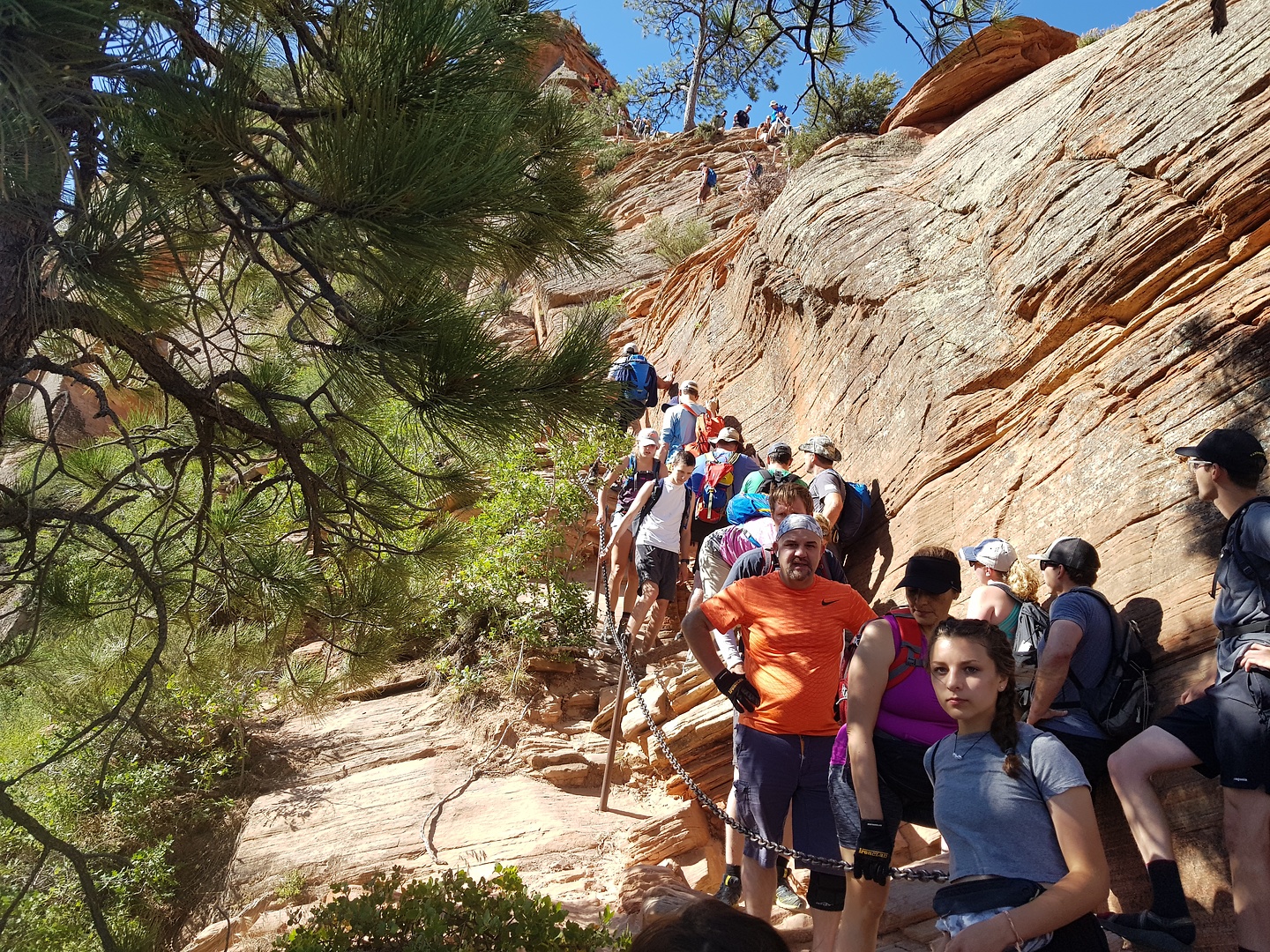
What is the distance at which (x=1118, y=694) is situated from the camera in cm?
391

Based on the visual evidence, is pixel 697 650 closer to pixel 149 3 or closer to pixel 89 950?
pixel 149 3

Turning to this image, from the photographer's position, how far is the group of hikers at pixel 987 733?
8.84ft

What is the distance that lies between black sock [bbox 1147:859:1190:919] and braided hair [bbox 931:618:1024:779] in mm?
1131

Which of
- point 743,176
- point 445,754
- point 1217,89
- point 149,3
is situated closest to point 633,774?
point 445,754

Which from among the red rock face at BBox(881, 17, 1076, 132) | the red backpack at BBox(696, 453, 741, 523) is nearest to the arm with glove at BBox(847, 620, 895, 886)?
the red backpack at BBox(696, 453, 741, 523)

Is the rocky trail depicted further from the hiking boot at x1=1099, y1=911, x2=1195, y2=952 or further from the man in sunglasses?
the man in sunglasses

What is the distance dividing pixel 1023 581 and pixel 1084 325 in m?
2.40

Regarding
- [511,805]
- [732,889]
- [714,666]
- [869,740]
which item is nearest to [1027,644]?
[869,740]

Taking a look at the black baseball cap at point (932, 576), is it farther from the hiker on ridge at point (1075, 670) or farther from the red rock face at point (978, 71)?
the red rock face at point (978, 71)

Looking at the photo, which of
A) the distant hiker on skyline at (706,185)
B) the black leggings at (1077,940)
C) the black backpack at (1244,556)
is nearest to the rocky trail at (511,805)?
the black leggings at (1077,940)

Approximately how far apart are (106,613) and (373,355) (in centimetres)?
231

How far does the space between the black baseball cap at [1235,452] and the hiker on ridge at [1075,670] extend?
2.57 ft

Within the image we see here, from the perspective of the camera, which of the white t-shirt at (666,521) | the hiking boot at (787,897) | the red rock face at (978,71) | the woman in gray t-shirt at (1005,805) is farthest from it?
the red rock face at (978,71)

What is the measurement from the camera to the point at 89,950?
5707 mm
